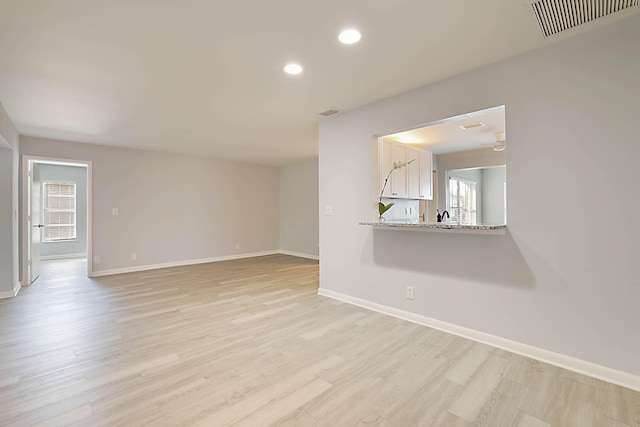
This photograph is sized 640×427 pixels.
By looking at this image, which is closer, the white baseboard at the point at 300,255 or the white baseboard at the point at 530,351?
the white baseboard at the point at 530,351

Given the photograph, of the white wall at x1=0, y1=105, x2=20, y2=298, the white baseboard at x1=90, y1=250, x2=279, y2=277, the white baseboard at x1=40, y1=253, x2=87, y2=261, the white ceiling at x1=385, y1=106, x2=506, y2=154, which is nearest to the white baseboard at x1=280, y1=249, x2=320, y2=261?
the white baseboard at x1=90, y1=250, x2=279, y2=277

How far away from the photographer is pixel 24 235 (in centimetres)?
455

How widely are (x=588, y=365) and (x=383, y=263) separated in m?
1.78

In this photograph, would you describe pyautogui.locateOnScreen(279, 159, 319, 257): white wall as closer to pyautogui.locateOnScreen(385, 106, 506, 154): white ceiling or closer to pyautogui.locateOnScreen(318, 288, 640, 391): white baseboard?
pyautogui.locateOnScreen(385, 106, 506, 154): white ceiling

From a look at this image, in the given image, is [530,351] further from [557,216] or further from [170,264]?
[170,264]

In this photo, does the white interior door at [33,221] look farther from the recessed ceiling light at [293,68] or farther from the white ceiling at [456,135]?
the white ceiling at [456,135]

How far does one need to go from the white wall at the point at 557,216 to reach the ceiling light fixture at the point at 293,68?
1.20 metres

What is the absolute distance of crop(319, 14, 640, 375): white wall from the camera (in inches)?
77.1

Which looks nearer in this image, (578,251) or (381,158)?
(578,251)

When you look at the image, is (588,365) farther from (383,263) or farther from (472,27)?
(472,27)

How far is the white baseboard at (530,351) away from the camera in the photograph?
1.96 metres

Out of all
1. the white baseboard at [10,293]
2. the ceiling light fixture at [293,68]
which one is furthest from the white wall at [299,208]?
the white baseboard at [10,293]

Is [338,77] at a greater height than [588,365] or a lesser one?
greater

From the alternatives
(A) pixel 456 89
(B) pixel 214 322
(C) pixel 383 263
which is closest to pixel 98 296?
(B) pixel 214 322
